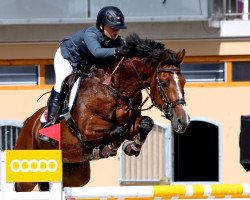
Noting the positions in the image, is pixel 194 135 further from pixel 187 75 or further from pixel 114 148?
pixel 114 148

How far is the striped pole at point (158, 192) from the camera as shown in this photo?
360 inches

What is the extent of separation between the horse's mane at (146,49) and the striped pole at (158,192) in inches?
72.6

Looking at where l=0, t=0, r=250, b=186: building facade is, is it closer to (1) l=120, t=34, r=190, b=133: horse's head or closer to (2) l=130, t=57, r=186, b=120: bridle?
(1) l=120, t=34, r=190, b=133: horse's head

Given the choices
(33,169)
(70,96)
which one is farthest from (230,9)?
(33,169)

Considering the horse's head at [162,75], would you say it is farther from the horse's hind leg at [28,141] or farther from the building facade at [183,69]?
the building facade at [183,69]

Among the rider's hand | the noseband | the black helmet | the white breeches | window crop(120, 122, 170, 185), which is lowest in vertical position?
window crop(120, 122, 170, 185)

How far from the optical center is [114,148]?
36.2 feet

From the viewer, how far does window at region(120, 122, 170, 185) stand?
17.1m

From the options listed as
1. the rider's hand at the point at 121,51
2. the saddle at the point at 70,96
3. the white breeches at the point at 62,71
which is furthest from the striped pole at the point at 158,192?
the white breeches at the point at 62,71

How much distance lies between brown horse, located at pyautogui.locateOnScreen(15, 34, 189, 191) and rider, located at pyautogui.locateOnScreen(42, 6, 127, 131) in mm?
170

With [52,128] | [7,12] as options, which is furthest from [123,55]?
[7,12]

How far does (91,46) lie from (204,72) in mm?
6279

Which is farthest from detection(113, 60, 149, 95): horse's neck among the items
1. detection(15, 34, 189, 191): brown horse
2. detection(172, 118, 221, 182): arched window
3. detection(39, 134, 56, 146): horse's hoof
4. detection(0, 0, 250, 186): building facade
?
detection(172, 118, 221, 182): arched window

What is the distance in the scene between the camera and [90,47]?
1110 centimetres
